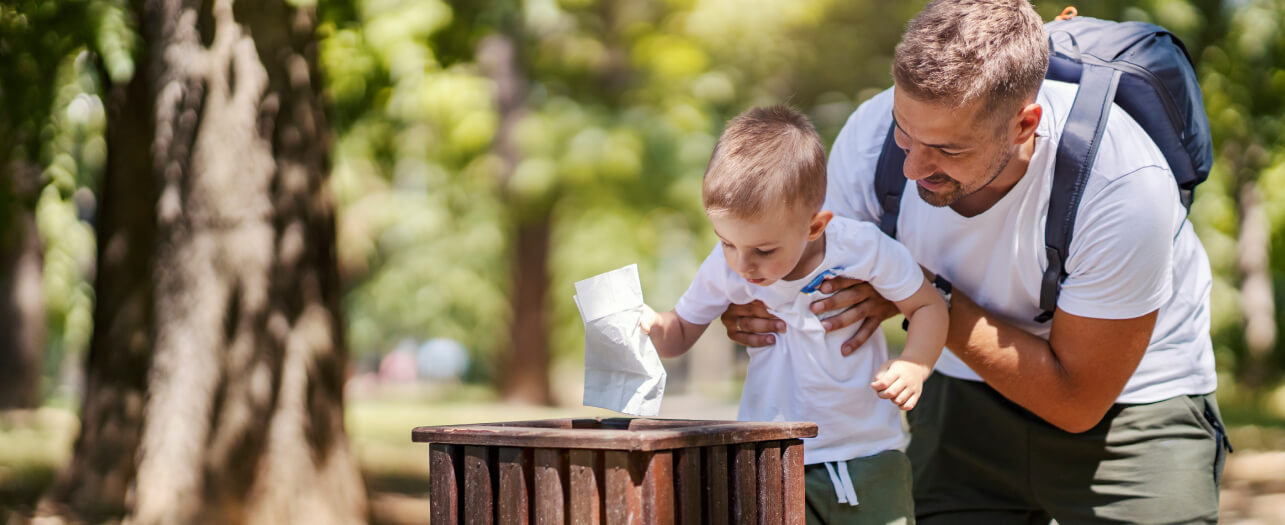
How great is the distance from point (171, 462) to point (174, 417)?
21 centimetres

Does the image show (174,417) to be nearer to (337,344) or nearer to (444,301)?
(337,344)

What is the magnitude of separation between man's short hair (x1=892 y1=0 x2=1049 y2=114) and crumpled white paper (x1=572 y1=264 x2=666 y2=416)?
2.52 feet

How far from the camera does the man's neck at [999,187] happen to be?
112 inches

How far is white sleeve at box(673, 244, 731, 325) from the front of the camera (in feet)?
9.27

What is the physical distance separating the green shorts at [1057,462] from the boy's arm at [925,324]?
2.20 feet

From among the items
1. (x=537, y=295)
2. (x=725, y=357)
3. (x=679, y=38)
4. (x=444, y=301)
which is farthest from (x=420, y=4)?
(x=725, y=357)

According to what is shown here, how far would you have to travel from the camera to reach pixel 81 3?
562 cm

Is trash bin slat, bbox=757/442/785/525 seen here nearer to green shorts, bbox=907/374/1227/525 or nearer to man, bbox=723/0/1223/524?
man, bbox=723/0/1223/524

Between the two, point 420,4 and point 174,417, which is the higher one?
point 420,4

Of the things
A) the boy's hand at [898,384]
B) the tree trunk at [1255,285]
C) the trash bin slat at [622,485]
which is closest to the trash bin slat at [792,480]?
the boy's hand at [898,384]

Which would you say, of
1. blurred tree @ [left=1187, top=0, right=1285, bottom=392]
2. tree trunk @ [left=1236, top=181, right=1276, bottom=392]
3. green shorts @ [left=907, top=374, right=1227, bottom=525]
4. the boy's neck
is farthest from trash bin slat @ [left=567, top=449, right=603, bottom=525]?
tree trunk @ [left=1236, top=181, right=1276, bottom=392]

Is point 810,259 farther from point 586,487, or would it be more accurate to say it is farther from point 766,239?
point 586,487

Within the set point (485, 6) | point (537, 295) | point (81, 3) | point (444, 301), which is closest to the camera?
point (81, 3)

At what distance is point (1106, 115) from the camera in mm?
2824
